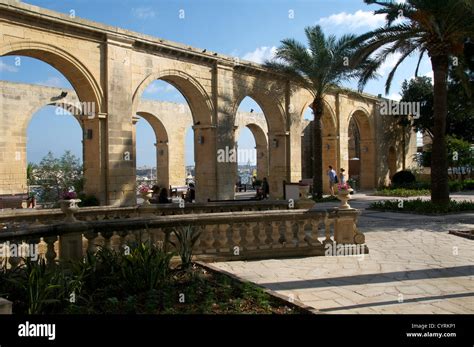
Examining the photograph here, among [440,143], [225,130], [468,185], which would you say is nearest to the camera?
[440,143]

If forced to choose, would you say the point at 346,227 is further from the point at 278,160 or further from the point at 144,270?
the point at 278,160

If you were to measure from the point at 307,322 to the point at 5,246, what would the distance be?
12.4ft

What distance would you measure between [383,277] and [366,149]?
22.5 m

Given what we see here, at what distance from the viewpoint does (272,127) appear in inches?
795

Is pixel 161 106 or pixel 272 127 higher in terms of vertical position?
pixel 161 106

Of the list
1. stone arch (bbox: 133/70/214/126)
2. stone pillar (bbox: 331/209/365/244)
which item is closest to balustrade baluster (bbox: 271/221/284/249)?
stone pillar (bbox: 331/209/365/244)

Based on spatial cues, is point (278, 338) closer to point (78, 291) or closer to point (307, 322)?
point (307, 322)

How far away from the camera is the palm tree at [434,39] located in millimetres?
12312

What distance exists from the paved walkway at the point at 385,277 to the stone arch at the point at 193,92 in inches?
374

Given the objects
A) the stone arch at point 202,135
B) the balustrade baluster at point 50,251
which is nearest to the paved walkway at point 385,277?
the balustrade baluster at point 50,251

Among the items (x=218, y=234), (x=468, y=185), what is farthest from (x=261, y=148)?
(x=218, y=234)

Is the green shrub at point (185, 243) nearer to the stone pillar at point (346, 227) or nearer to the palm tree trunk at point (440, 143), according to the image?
the stone pillar at point (346, 227)

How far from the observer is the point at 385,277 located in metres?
5.57

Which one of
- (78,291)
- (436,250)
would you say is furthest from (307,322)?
(436,250)
